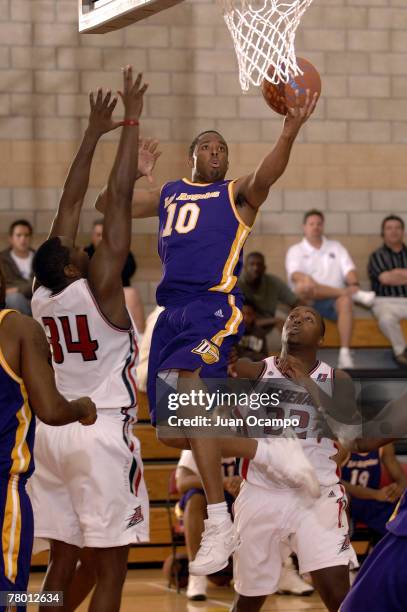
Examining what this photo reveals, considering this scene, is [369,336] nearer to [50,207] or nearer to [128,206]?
[50,207]

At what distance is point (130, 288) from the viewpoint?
34.9 ft

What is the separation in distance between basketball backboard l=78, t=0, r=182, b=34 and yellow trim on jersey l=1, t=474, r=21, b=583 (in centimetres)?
246

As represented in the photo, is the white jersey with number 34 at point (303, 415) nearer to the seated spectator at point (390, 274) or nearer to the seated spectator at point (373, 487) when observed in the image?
the seated spectator at point (373, 487)

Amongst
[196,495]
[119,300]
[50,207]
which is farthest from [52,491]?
[50,207]

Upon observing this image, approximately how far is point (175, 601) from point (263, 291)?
368 cm

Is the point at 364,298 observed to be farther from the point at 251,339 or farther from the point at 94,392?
the point at 94,392

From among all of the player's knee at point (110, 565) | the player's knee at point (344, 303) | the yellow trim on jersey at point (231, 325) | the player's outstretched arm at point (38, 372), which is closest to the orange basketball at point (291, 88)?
the yellow trim on jersey at point (231, 325)

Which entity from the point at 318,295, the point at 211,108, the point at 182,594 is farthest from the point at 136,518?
the point at 211,108

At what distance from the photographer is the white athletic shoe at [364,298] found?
1098 cm

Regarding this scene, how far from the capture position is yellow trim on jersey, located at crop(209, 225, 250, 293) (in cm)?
546

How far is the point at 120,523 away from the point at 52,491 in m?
0.42

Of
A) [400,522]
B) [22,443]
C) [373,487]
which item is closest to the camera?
[400,522]

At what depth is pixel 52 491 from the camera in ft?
17.9

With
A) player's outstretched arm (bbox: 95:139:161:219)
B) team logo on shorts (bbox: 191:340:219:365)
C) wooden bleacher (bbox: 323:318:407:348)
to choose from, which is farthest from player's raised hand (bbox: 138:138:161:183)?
wooden bleacher (bbox: 323:318:407:348)
